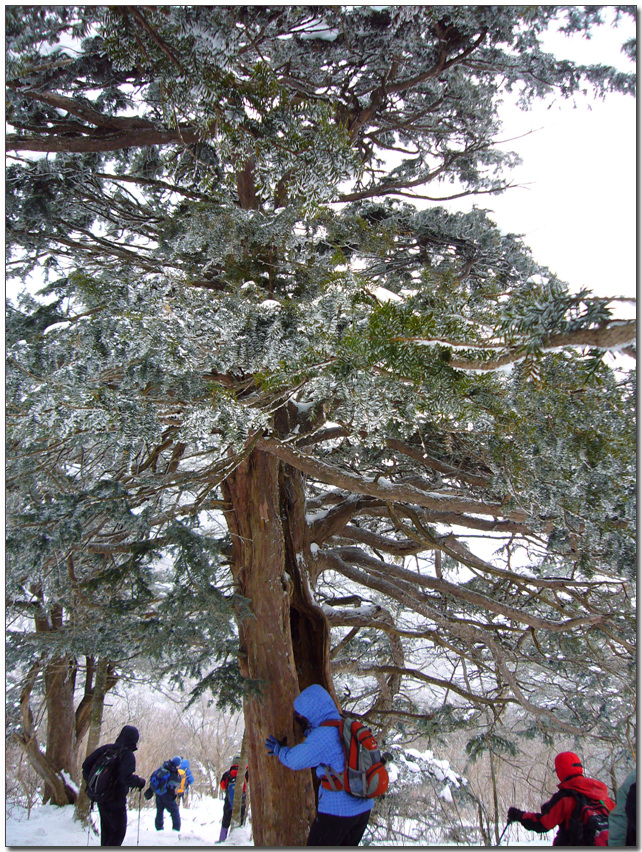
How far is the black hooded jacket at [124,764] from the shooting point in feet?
11.6

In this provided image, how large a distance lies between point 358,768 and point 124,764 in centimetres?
193

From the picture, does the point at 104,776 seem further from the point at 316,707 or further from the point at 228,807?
the point at 228,807

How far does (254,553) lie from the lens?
11.6ft

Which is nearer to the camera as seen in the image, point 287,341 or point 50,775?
point 287,341

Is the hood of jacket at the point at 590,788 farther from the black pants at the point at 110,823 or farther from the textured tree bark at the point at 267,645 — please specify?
the black pants at the point at 110,823

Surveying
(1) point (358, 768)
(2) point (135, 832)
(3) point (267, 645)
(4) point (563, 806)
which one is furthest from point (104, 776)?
(2) point (135, 832)

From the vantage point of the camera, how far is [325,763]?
2.67m

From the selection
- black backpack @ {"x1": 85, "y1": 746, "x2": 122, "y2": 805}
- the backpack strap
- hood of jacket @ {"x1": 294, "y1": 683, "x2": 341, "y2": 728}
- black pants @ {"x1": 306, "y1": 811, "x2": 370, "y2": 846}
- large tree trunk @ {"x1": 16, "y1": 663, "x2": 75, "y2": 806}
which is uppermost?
hood of jacket @ {"x1": 294, "y1": 683, "x2": 341, "y2": 728}

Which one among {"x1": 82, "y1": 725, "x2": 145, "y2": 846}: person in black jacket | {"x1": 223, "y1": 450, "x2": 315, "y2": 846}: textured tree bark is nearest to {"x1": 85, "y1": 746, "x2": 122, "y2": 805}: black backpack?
{"x1": 82, "y1": 725, "x2": 145, "y2": 846}: person in black jacket

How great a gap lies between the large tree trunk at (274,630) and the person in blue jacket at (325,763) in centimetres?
27

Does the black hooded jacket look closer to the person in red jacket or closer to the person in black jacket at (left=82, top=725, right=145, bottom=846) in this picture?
the person in black jacket at (left=82, top=725, right=145, bottom=846)

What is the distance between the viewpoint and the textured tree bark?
2.99 meters

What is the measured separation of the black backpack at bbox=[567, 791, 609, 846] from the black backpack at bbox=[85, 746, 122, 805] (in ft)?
9.47

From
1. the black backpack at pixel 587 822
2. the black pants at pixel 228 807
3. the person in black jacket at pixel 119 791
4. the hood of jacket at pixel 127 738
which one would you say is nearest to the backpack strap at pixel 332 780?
the black backpack at pixel 587 822
